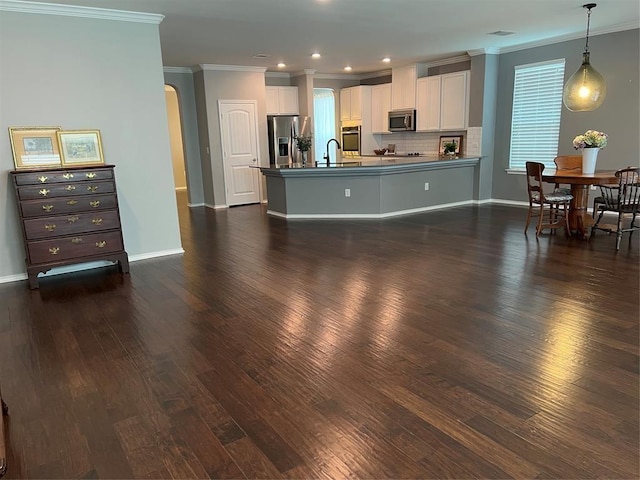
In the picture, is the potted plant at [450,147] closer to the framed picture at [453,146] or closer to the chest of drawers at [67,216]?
the framed picture at [453,146]

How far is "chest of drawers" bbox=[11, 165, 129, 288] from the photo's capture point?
4066 millimetres

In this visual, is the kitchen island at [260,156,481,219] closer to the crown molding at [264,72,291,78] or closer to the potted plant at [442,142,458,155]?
the potted plant at [442,142,458,155]

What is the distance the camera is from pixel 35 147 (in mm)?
4309

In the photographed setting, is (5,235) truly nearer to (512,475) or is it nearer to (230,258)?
(230,258)

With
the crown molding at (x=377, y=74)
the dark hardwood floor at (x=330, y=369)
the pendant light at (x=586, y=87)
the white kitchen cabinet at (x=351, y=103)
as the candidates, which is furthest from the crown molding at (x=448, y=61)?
the dark hardwood floor at (x=330, y=369)

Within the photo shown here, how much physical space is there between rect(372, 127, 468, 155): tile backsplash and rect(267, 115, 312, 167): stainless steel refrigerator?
5.98ft

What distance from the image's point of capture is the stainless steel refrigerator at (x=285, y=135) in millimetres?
9086

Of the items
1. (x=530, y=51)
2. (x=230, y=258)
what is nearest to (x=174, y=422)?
(x=230, y=258)

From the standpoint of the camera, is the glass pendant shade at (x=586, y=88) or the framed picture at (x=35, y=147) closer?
the framed picture at (x=35, y=147)

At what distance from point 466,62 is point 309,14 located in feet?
13.8

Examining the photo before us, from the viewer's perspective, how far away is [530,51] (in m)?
7.16

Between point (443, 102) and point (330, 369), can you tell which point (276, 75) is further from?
point (330, 369)

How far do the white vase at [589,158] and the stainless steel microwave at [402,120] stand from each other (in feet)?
13.3

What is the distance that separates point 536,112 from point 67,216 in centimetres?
687
